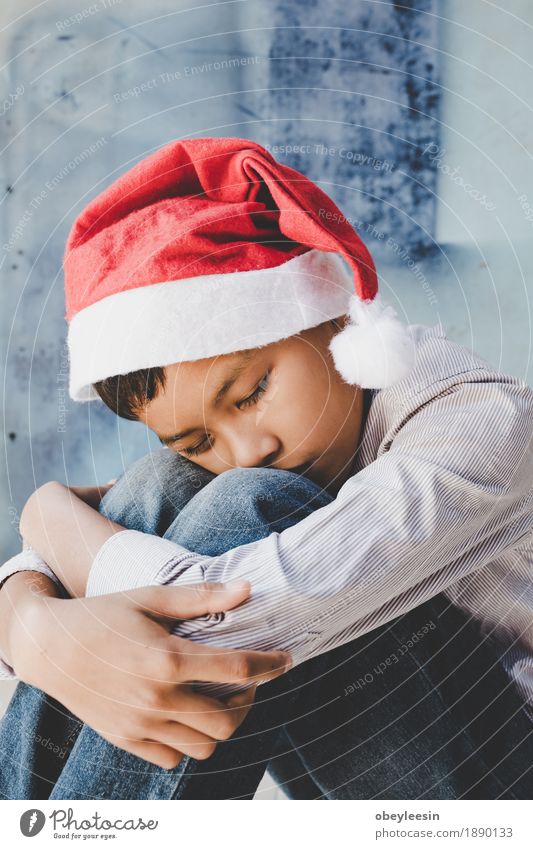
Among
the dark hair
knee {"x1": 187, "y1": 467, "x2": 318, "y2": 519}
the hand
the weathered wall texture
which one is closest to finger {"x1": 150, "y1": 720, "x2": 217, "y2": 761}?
the hand

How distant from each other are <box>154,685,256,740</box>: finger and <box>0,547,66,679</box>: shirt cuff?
0.44 ft

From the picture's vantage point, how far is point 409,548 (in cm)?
37

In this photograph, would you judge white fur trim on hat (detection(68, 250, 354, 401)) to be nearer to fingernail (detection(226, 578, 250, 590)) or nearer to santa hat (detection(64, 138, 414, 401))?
santa hat (detection(64, 138, 414, 401))

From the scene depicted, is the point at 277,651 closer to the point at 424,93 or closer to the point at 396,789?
the point at 396,789

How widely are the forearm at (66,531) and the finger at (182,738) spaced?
11cm

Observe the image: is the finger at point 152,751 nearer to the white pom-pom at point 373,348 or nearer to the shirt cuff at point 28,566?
the shirt cuff at point 28,566

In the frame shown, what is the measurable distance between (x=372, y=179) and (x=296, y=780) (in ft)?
1.55

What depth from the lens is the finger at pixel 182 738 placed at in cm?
34

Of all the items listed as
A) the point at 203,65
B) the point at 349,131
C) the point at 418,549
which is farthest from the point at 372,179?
the point at 418,549

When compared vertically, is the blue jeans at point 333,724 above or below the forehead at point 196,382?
below

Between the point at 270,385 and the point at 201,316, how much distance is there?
6 centimetres

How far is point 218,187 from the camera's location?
0.48 m

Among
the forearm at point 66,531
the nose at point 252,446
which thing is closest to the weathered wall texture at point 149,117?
the forearm at point 66,531
